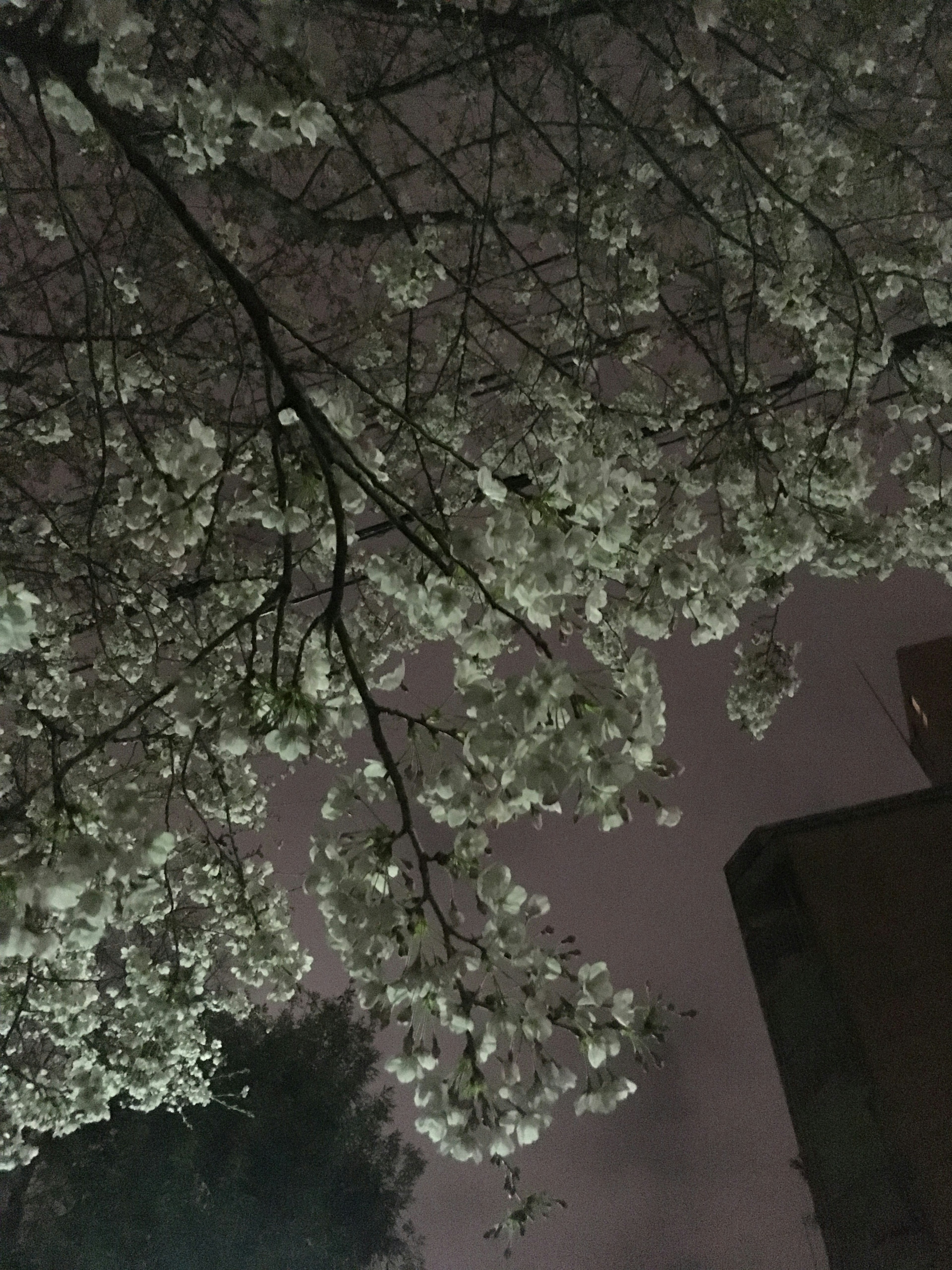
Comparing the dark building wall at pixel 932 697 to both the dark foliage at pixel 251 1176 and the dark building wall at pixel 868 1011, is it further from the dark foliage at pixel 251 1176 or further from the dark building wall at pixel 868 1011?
the dark foliage at pixel 251 1176

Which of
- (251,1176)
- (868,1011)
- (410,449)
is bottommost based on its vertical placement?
(251,1176)

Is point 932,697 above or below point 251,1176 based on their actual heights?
above

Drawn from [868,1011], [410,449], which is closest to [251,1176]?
[868,1011]

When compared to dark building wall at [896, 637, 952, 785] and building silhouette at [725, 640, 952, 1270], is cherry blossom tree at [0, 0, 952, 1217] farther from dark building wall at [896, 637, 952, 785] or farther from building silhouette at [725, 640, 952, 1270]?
dark building wall at [896, 637, 952, 785]

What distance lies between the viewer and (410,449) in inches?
113

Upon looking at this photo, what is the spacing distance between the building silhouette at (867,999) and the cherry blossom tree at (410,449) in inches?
104

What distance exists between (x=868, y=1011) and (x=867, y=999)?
2.6 inches

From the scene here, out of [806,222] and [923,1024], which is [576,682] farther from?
[923,1024]

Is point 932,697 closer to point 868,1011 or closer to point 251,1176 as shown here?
point 868,1011

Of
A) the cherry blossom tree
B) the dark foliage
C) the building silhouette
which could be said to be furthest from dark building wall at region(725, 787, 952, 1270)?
the dark foliage

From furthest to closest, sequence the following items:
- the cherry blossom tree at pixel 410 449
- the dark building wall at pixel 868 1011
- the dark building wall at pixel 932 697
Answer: the dark building wall at pixel 932 697
the dark building wall at pixel 868 1011
the cherry blossom tree at pixel 410 449

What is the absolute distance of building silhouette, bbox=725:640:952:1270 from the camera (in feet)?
14.8

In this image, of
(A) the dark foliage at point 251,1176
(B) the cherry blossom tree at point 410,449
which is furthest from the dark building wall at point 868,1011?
(A) the dark foliage at point 251,1176

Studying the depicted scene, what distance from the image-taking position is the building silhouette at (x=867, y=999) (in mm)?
4512
